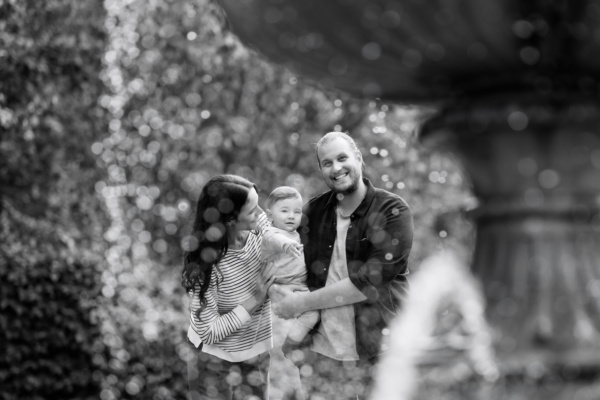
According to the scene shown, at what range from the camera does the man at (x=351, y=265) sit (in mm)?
3469

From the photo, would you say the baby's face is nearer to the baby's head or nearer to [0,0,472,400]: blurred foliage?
the baby's head

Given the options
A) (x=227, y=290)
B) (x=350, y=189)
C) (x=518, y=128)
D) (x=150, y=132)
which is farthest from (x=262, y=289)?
(x=150, y=132)

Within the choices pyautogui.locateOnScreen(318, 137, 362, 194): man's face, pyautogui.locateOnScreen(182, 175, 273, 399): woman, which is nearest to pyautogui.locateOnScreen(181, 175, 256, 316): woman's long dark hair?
pyautogui.locateOnScreen(182, 175, 273, 399): woman

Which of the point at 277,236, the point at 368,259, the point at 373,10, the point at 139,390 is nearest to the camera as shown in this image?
the point at 373,10

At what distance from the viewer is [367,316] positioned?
3582mm

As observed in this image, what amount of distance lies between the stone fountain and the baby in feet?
5.22

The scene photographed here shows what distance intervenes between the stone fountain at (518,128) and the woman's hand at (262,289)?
1.76 meters

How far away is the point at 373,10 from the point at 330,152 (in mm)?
1681

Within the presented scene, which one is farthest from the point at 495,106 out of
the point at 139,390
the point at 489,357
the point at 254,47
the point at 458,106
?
the point at 139,390

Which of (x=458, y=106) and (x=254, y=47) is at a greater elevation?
(x=254, y=47)

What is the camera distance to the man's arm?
11.4ft

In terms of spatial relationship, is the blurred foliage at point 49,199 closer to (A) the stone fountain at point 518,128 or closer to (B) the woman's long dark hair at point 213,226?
(B) the woman's long dark hair at point 213,226

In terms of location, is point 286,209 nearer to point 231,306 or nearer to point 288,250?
point 288,250

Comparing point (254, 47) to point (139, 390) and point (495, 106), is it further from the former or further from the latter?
point (139, 390)
